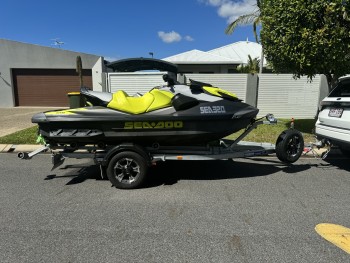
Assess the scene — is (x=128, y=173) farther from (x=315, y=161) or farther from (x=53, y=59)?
(x=53, y=59)

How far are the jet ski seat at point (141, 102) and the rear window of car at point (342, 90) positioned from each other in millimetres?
3396

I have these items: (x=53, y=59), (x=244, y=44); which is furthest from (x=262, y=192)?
(x=244, y=44)

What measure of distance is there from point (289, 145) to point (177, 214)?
9.17 feet

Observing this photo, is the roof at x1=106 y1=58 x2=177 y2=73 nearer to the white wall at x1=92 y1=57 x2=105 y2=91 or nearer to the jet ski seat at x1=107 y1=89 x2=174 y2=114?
the white wall at x1=92 y1=57 x2=105 y2=91

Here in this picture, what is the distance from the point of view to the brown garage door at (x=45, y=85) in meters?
19.0

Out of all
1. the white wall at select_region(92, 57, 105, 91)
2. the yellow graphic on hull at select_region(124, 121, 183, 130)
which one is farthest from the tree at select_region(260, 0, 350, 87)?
the white wall at select_region(92, 57, 105, 91)

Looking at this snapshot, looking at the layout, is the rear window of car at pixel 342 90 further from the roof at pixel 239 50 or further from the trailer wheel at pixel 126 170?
the roof at pixel 239 50

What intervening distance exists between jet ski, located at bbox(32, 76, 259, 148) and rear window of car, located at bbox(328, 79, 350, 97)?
216 cm

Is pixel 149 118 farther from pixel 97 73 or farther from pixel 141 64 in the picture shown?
pixel 97 73

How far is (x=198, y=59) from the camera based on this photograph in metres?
23.0

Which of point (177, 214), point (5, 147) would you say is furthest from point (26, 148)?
point (177, 214)

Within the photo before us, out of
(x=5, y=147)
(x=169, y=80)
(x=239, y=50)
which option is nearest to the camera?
(x=169, y=80)

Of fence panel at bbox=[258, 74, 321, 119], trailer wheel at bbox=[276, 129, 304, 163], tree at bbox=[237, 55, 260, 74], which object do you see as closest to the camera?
trailer wheel at bbox=[276, 129, 304, 163]

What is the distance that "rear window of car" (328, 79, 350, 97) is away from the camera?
5440mm
